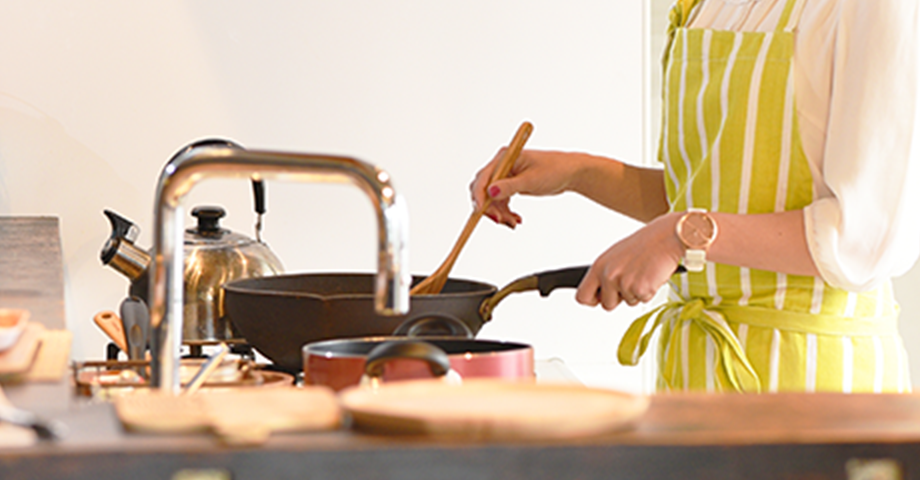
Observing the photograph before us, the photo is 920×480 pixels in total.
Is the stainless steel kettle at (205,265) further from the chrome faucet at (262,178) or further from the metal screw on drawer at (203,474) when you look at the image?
the metal screw on drawer at (203,474)

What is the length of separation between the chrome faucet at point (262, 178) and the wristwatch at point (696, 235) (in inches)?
21.4

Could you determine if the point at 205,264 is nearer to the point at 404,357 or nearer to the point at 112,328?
the point at 112,328

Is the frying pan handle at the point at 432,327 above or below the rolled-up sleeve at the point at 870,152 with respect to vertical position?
below

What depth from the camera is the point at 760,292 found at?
1186 mm

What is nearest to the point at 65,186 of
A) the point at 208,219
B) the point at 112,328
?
the point at 208,219

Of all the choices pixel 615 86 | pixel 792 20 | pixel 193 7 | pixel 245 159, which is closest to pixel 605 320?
pixel 615 86

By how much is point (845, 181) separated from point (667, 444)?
0.71 meters

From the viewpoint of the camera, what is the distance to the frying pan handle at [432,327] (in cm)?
79

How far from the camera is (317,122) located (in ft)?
7.46

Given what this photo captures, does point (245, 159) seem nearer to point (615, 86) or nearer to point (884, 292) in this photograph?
point (884, 292)

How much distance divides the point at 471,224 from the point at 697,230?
0.26 meters

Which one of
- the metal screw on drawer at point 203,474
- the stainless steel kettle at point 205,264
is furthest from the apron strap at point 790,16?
the metal screw on drawer at point 203,474

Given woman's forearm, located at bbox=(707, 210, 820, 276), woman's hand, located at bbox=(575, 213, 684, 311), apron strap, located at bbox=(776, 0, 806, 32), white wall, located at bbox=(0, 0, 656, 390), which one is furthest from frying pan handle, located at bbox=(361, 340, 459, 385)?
white wall, located at bbox=(0, 0, 656, 390)

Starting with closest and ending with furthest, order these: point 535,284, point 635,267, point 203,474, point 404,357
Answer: point 203,474, point 404,357, point 535,284, point 635,267
